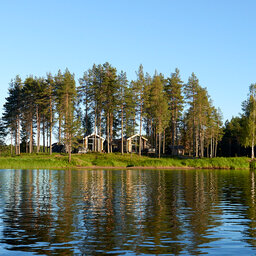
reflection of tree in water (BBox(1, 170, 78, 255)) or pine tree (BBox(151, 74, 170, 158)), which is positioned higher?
pine tree (BBox(151, 74, 170, 158))

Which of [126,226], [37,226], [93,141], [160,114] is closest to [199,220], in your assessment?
[126,226]

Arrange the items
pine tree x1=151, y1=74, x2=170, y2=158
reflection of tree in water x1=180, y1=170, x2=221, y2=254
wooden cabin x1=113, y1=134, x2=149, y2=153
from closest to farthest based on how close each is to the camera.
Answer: reflection of tree in water x1=180, y1=170, x2=221, y2=254 → pine tree x1=151, y1=74, x2=170, y2=158 → wooden cabin x1=113, y1=134, x2=149, y2=153

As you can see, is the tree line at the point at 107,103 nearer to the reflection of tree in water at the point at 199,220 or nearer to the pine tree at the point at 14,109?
the pine tree at the point at 14,109

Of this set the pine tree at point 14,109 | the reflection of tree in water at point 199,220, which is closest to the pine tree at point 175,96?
the pine tree at point 14,109

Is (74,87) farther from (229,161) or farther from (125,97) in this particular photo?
(229,161)

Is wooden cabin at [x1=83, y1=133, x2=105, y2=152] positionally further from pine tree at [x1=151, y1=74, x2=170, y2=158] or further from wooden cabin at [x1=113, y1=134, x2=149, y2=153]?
pine tree at [x1=151, y1=74, x2=170, y2=158]

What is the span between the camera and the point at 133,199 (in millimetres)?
21766

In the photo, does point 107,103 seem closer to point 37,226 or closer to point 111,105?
point 111,105

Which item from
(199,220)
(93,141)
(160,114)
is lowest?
(199,220)

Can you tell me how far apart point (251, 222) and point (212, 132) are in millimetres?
90796

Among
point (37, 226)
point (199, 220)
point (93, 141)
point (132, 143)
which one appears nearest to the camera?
point (37, 226)

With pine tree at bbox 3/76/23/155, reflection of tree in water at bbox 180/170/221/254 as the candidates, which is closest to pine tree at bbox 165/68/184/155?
pine tree at bbox 3/76/23/155

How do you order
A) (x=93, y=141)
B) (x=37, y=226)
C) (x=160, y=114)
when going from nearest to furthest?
(x=37, y=226), (x=160, y=114), (x=93, y=141)

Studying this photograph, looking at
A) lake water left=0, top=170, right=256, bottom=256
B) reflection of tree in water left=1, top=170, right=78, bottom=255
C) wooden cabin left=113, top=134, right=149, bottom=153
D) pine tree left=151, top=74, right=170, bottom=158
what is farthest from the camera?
wooden cabin left=113, top=134, right=149, bottom=153
